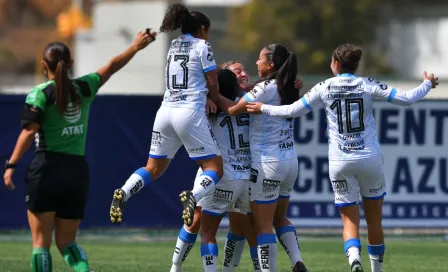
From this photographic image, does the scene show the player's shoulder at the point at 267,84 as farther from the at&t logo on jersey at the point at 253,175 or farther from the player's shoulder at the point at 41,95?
the player's shoulder at the point at 41,95

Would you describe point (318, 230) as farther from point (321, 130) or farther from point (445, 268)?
point (445, 268)

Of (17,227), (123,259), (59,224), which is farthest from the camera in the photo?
(17,227)

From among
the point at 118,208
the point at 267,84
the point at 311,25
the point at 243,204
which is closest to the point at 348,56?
the point at 267,84

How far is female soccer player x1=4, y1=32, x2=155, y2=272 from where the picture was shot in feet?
28.9

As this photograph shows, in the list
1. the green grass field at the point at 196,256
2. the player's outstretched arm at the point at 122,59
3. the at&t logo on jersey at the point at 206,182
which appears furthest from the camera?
the green grass field at the point at 196,256

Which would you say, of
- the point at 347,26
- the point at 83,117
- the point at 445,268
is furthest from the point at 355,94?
the point at 347,26

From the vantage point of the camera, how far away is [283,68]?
33.2 feet

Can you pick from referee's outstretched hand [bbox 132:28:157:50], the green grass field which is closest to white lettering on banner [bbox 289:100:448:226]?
the green grass field

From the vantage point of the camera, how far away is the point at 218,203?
33.1ft

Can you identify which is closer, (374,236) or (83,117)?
(83,117)

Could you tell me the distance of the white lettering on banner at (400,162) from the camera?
16.6 metres

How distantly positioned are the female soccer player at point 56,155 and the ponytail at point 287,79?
1850 mm

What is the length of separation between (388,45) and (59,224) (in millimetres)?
43005

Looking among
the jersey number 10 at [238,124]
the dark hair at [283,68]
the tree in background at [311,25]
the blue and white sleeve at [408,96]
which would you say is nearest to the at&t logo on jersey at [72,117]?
the jersey number 10 at [238,124]
